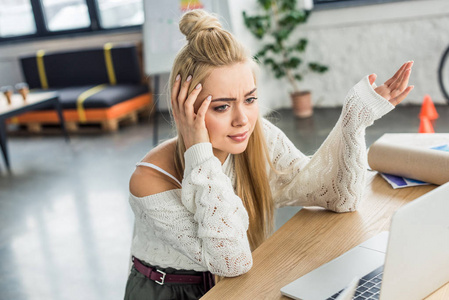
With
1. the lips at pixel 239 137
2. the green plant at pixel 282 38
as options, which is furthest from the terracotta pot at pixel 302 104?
the lips at pixel 239 137

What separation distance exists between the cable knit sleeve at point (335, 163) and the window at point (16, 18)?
668 centimetres

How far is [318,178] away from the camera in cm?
142

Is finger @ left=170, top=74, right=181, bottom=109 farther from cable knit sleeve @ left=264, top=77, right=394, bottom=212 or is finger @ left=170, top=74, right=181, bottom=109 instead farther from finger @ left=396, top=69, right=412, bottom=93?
finger @ left=396, top=69, right=412, bottom=93

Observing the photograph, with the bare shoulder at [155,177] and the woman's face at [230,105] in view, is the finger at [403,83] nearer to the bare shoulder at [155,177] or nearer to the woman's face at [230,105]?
the woman's face at [230,105]

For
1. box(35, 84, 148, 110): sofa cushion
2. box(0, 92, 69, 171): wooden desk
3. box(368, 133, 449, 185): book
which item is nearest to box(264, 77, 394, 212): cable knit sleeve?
box(368, 133, 449, 185): book

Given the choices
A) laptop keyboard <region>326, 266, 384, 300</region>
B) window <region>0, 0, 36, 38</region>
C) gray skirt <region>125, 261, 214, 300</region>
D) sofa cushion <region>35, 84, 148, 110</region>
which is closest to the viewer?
laptop keyboard <region>326, 266, 384, 300</region>

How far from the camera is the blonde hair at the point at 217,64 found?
122 cm

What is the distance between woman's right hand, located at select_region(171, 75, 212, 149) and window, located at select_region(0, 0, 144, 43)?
559 centimetres

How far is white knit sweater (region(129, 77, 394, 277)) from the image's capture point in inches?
45.6

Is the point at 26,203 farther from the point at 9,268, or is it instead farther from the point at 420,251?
the point at 420,251

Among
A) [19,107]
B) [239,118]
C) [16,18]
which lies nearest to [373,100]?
[239,118]

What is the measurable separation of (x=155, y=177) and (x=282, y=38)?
420 cm

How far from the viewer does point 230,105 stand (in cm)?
123

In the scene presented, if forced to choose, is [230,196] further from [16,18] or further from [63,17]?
[16,18]
